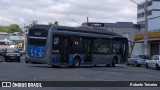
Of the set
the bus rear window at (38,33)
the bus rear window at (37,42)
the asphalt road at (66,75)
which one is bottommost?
the asphalt road at (66,75)

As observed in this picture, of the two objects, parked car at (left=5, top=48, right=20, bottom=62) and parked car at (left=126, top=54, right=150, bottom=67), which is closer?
parked car at (left=126, top=54, right=150, bottom=67)

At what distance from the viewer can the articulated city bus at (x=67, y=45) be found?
112 ft

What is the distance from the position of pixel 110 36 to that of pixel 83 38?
4.90 meters

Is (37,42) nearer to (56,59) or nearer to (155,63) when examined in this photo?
(56,59)

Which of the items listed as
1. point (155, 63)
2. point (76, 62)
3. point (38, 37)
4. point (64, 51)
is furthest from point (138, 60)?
point (38, 37)

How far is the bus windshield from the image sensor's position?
34.3 m

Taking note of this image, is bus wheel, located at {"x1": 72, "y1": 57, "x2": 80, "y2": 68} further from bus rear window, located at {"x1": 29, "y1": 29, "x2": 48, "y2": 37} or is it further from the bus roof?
bus rear window, located at {"x1": 29, "y1": 29, "x2": 48, "y2": 37}

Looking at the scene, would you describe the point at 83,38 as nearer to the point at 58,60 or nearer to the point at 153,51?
the point at 58,60

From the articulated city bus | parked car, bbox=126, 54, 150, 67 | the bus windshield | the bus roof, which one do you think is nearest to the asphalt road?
the articulated city bus

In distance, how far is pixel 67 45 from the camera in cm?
3553

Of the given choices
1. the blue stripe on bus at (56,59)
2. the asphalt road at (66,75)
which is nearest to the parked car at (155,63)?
the asphalt road at (66,75)

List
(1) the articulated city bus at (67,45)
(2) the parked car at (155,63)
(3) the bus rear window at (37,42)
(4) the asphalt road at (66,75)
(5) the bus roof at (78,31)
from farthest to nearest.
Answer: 1. (2) the parked car at (155,63)
2. (5) the bus roof at (78,31)
3. (3) the bus rear window at (37,42)
4. (1) the articulated city bus at (67,45)
5. (4) the asphalt road at (66,75)

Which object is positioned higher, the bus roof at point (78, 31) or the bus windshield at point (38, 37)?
the bus roof at point (78, 31)

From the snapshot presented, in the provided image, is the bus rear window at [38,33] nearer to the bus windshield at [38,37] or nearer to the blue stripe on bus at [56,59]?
the bus windshield at [38,37]
